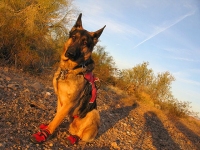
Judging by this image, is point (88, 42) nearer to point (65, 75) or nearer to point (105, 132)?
point (65, 75)

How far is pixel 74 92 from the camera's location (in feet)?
14.2

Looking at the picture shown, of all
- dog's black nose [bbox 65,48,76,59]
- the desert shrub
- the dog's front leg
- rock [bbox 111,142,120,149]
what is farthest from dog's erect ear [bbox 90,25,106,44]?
the desert shrub

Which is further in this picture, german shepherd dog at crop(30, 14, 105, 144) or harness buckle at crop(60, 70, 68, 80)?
harness buckle at crop(60, 70, 68, 80)

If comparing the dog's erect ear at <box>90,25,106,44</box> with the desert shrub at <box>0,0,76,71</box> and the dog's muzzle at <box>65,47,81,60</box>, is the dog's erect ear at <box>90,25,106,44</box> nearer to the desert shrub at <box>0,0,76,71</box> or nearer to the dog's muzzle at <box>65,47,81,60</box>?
the dog's muzzle at <box>65,47,81,60</box>

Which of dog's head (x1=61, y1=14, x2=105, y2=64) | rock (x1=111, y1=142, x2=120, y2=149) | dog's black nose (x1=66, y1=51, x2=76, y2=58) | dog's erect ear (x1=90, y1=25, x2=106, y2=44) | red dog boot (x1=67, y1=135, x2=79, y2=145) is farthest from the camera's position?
rock (x1=111, y1=142, x2=120, y2=149)

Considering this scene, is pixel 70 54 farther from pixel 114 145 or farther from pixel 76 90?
pixel 114 145

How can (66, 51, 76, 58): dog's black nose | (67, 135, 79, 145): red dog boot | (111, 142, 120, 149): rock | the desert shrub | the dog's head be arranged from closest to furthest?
(66, 51, 76, 58): dog's black nose → the dog's head → (67, 135, 79, 145): red dog boot → (111, 142, 120, 149): rock → the desert shrub

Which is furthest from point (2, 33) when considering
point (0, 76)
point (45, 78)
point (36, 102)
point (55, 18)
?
point (55, 18)

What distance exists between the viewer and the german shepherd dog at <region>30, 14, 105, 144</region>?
4.30 m

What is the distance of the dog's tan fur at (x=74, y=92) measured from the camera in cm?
430

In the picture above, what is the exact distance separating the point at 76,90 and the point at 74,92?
5cm

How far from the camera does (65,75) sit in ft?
14.6

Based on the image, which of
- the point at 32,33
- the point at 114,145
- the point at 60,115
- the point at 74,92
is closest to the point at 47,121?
the point at 60,115

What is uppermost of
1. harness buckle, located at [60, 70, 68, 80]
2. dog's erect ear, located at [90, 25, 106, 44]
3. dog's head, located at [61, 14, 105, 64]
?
dog's erect ear, located at [90, 25, 106, 44]
